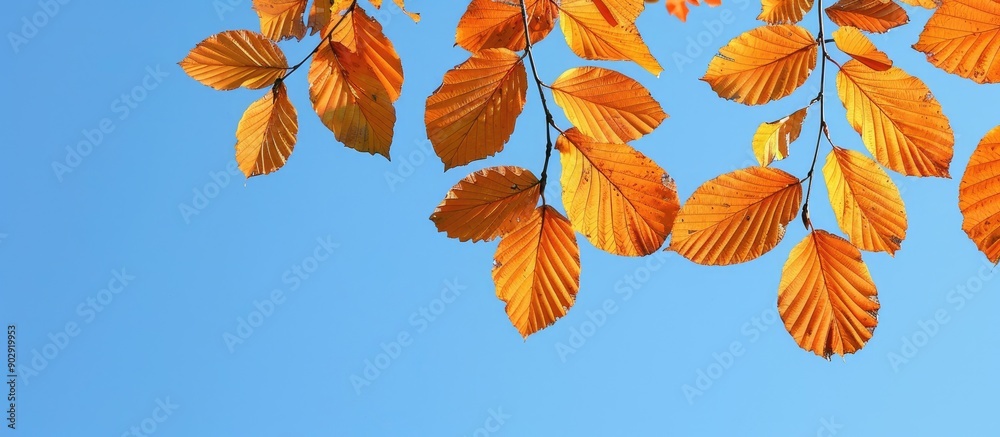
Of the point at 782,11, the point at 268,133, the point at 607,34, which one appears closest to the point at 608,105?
the point at 607,34

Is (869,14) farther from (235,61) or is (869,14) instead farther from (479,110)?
(235,61)

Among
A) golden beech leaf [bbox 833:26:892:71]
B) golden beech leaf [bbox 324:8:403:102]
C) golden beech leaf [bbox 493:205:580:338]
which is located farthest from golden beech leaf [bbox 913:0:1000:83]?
golden beech leaf [bbox 324:8:403:102]

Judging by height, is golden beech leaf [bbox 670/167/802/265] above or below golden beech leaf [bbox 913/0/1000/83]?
below

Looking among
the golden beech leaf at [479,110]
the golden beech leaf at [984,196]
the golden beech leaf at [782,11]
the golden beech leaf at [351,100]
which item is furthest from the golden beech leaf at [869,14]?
the golden beech leaf at [351,100]

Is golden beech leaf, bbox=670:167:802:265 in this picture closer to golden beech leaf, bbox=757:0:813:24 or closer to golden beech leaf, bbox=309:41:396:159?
golden beech leaf, bbox=757:0:813:24

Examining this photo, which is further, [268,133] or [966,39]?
[268,133]

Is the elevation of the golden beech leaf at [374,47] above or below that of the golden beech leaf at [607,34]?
below

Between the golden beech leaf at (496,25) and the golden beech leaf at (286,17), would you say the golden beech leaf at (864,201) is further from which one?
the golden beech leaf at (286,17)
